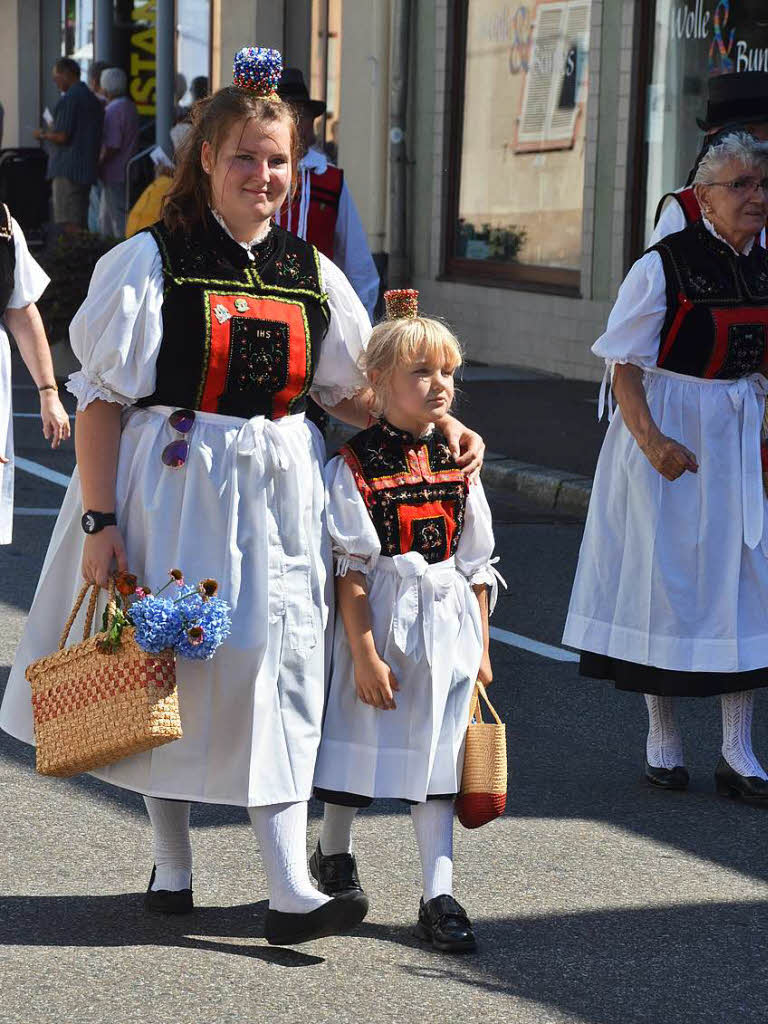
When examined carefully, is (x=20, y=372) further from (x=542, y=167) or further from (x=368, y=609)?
(x=368, y=609)

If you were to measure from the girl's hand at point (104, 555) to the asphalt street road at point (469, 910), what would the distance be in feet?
2.71

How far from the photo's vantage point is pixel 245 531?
13.0 ft

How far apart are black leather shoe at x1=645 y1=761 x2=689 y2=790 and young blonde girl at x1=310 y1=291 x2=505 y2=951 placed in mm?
1477

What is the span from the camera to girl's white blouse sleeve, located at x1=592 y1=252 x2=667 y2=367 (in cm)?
524

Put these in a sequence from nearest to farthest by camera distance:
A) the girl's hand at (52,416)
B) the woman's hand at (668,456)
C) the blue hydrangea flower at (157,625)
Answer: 1. the blue hydrangea flower at (157,625)
2. the woman's hand at (668,456)
3. the girl's hand at (52,416)

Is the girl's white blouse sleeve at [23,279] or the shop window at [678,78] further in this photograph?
the shop window at [678,78]

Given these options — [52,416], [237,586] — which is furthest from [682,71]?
[237,586]

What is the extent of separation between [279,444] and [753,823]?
78.3 inches

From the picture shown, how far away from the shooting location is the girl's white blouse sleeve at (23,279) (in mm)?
5930

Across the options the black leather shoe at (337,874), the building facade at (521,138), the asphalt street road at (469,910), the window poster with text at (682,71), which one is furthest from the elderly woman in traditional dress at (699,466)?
the window poster with text at (682,71)

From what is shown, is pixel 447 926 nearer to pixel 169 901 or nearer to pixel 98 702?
pixel 169 901

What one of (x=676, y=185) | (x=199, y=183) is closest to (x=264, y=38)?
(x=676, y=185)

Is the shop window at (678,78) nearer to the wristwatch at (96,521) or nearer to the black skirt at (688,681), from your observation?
the black skirt at (688,681)

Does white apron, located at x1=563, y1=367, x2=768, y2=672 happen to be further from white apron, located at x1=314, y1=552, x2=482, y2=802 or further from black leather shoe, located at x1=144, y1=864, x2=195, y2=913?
black leather shoe, located at x1=144, y1=864, x2=195, y2=913
